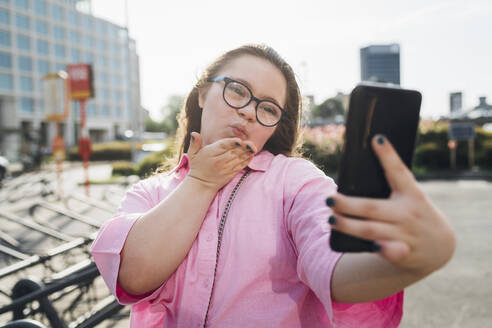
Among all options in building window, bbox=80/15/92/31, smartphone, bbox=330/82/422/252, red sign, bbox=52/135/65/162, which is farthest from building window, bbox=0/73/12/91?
smartphone, bbox=330/82/422/252

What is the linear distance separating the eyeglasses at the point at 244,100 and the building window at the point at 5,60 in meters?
55.8

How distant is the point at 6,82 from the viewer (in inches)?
1956

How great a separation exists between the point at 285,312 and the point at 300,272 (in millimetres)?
172

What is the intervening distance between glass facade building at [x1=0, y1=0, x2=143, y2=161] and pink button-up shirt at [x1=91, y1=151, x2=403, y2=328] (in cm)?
3658

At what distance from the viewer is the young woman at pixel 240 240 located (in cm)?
103

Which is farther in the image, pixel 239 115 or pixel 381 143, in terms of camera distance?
pixel 239 115

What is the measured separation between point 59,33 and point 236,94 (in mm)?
64888

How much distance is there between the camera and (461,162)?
19.0 meters

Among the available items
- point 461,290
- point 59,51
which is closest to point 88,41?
point 59,51

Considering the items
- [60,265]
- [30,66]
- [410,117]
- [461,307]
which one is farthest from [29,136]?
[30,66]

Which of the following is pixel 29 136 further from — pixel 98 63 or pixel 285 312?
pixel 98 63

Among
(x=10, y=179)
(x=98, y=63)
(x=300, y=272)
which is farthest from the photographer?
(x=98, y=63)

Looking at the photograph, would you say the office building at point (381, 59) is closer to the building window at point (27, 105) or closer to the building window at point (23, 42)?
the building window at point (23, 42)

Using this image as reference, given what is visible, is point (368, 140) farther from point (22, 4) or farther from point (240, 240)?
point (22, 4)
